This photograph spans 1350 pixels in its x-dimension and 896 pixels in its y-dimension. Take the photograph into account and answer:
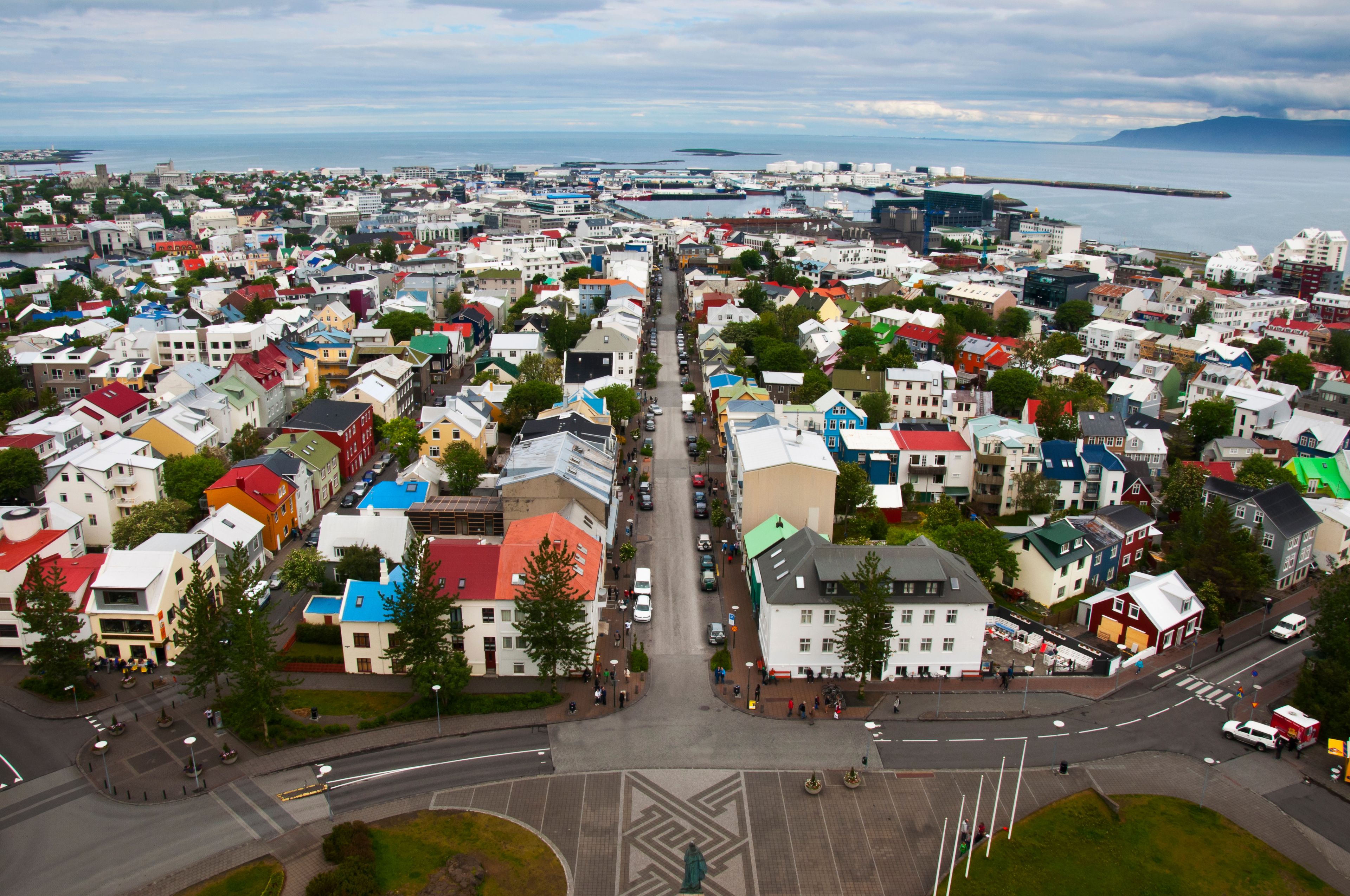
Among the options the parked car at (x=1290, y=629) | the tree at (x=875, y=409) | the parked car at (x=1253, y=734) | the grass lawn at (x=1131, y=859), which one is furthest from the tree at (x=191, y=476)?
the parked car at (x=1290, y=629)

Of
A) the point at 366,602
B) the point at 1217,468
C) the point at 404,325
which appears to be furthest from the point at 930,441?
the point at 404,325

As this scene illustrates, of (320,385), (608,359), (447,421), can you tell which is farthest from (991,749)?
(320,385)

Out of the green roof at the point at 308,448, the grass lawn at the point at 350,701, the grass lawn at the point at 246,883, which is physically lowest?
the grass lawn at the point at 246,883

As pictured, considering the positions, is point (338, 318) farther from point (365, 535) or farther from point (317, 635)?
point (317, 635)

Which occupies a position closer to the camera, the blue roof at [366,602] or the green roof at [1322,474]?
the blue roof at [366,602]

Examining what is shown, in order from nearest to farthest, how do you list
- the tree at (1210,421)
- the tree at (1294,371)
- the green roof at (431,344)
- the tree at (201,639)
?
the tree at (201,639), the tree at (1210,421), the tree at (1294,371), the green roof at (431,344)

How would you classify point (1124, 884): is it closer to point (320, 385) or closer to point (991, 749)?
point (991, 749)

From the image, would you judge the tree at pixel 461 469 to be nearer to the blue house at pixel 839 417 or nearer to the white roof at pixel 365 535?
the white roof at pixel 365 535
